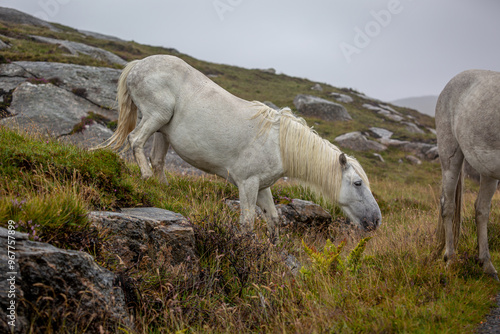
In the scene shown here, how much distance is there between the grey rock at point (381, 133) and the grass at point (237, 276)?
68.2 ft

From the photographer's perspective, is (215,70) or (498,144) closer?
(498,144)

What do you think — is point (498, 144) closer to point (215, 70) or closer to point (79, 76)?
point (79, 76)

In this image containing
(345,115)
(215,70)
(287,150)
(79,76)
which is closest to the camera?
(287,150)

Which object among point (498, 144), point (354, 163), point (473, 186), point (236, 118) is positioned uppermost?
point (498, 144)

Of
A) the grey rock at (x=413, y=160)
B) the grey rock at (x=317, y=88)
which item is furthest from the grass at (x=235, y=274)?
the grey rock at (x=317, y=88)

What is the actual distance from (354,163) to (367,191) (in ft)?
1.80

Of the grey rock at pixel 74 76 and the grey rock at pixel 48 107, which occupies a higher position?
the grey rock at pixel 74 76

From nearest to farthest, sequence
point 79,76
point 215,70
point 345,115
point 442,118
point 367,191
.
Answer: point 442,118 < point 367,191 < point 79,76 < point 345,115 < point 215,70

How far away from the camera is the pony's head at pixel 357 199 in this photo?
6.33 meters

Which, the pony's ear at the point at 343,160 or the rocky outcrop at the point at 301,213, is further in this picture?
the rocky outcrop at the point at 301,213

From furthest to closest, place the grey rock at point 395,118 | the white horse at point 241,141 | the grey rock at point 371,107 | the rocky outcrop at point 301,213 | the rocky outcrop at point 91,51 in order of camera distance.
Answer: the grey rock at point 371,107
the grey rock at point 395,118
the rocky outcrop at point 91,51
the rocky outcrop at point 301,213
the white horse at point 241,141

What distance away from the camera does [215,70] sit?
40188 mm

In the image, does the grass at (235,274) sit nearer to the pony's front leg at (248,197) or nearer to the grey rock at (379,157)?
the pony's front leg at (248,197)

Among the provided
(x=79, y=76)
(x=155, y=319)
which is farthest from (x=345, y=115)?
(x=155, y=319)
